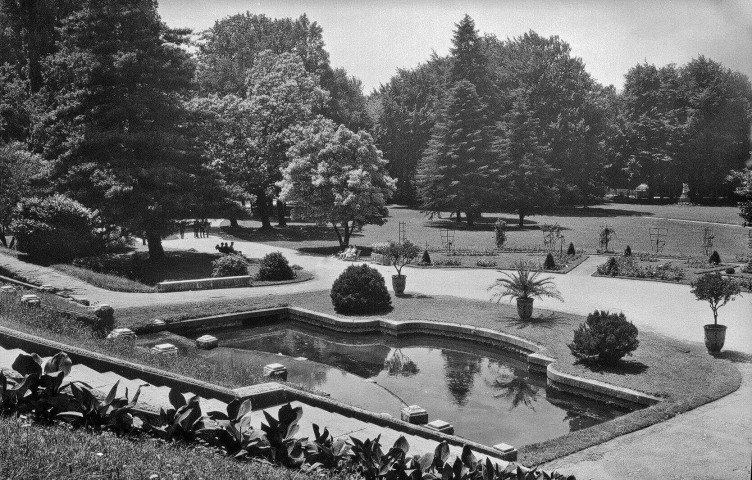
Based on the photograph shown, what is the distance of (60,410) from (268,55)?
50212mm

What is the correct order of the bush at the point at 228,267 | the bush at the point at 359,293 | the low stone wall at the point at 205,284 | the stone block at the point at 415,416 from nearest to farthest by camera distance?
the stone block at the point at 415,416 < the bush at the point at 359,293 < the low stone wall at the point at 205,284 < the bush at the point at 228,267

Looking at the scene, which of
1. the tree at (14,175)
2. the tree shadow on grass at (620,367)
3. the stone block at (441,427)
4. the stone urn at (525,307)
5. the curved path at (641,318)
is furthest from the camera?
the tree at (14,175)

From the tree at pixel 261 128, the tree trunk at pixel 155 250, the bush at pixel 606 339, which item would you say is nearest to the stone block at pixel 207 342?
the bush at pixel 606 339

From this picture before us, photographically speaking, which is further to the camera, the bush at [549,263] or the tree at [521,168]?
the tree at [521,168]

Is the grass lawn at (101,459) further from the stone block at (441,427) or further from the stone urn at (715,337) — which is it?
the stone urn at (715,337)

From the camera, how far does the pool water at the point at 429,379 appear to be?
504 inches

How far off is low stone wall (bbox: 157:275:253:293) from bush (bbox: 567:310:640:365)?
14205 mm

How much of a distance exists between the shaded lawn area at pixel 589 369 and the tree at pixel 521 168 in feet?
98.9

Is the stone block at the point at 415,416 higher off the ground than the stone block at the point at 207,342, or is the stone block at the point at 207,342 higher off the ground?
the stone block at the point at 415,416

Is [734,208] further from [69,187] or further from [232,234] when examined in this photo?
[69,187]

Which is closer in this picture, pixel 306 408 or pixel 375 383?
pixel 306 408

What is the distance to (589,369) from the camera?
14.6 metres

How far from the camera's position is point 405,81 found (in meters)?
70.9

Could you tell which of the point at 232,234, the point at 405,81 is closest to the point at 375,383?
the point at 232,234
